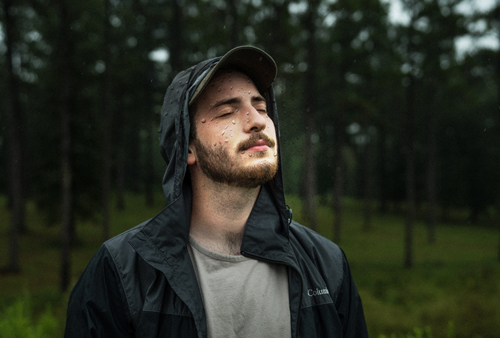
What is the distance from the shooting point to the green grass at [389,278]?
909cm

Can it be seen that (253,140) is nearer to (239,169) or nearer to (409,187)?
(239,169)

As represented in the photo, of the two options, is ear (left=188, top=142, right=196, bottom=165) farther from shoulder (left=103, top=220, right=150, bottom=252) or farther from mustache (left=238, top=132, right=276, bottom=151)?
shoulder (left=103, top=220, right=150, bottom=252)

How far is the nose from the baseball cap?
292 mm

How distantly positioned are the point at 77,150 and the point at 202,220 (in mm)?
19475

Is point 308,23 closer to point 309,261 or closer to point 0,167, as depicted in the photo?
point 309,261

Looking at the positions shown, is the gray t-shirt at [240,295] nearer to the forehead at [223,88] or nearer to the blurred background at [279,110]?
the forehead at [223,88]

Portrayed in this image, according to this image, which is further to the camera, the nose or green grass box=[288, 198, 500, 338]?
green grass box=[288, 198, 500, 338]

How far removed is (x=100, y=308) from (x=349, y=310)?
4.42ft

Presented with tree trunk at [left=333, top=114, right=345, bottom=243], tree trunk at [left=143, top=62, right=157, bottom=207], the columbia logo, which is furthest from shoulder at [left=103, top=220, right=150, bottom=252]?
tree trunk at [left=143, top=62, right=157, bottom=207]

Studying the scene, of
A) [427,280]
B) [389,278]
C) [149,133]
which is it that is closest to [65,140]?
[389,278]

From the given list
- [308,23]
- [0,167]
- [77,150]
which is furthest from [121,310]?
[0,167]

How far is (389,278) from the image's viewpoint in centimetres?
1515

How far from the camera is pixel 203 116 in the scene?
7.27ft

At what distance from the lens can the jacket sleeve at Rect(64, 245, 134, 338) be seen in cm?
182
